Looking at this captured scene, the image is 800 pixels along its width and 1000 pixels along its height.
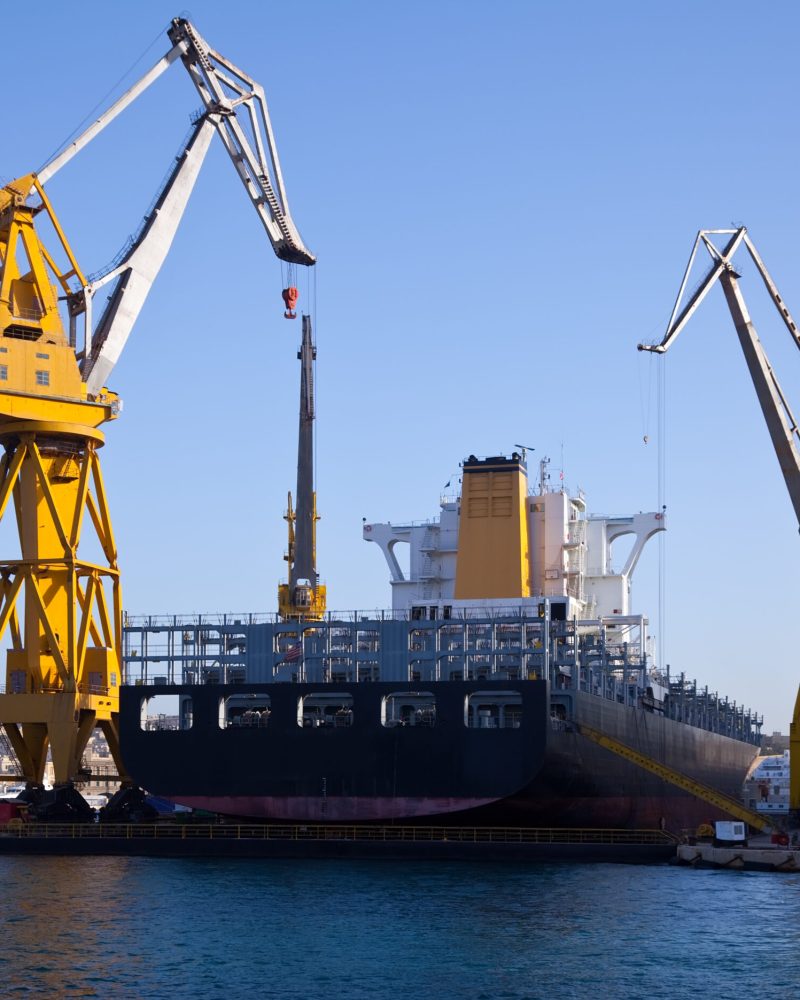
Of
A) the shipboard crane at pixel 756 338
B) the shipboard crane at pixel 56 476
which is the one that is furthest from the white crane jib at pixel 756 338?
the shipboard crane at pixel 56 476

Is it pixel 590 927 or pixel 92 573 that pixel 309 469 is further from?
pixel 590 927

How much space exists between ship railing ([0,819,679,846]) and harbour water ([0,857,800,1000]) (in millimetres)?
1238

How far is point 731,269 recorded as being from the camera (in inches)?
2018

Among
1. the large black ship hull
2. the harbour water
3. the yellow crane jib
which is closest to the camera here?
the harbour water

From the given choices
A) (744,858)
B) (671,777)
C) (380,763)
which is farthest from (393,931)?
(671,777)

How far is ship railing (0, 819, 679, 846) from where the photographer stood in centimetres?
4181

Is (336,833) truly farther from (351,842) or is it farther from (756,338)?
(756,338)

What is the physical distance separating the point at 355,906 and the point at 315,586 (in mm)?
35978

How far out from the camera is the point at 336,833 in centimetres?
4234

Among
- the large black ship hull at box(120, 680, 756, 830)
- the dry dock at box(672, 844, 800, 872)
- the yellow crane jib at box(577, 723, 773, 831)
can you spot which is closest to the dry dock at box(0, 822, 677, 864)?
the large black ship hull at box(120, 680, 756, 830)

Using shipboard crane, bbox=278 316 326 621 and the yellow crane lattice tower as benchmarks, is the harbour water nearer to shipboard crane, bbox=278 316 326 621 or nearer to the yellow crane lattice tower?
the yellow crane lattice tower

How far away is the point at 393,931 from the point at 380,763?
11.0m

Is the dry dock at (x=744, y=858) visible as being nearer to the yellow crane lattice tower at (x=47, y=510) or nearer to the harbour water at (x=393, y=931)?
the harbour water at (x=393, y=931)

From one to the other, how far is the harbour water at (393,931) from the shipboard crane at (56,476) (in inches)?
376
